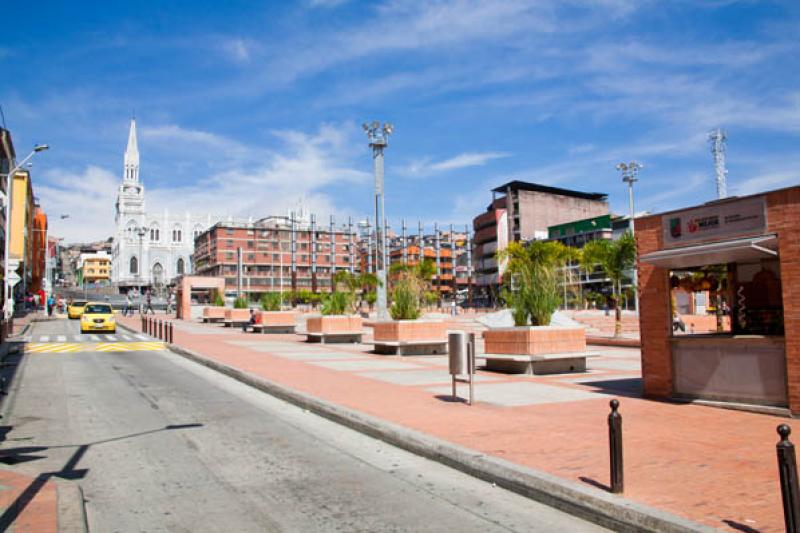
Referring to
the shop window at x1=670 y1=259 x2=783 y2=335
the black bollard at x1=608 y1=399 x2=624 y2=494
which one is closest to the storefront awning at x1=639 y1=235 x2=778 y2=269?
the shop window at x1=670 y1=259 x2=783 y2=335

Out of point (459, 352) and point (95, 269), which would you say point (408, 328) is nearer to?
point (459, 352)

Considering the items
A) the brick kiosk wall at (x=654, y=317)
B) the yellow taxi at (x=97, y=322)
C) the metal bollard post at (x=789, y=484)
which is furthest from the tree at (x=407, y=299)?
the yellow taxi at (x=97, y=322)

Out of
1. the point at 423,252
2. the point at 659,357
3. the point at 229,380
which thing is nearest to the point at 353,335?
the point at 229,380

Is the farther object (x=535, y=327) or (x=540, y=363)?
(x=540, y=363)

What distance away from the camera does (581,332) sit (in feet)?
48.2

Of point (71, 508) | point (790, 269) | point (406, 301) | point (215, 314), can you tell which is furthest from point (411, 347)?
point (215, 314)

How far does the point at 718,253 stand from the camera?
9.32 metres

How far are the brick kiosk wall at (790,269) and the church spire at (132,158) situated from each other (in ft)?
552

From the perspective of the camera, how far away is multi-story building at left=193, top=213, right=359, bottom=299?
411 feet

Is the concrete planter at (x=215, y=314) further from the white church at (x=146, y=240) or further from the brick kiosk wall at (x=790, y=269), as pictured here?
the white church at (x=146, y=240)

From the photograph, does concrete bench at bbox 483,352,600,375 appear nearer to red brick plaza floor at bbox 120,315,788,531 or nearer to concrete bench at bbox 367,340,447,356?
red brick plaza floor at bbox 120,315,788,531

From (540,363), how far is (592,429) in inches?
249

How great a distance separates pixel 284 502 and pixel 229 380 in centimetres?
946

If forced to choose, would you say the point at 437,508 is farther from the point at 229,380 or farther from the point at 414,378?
the point at 229,380
